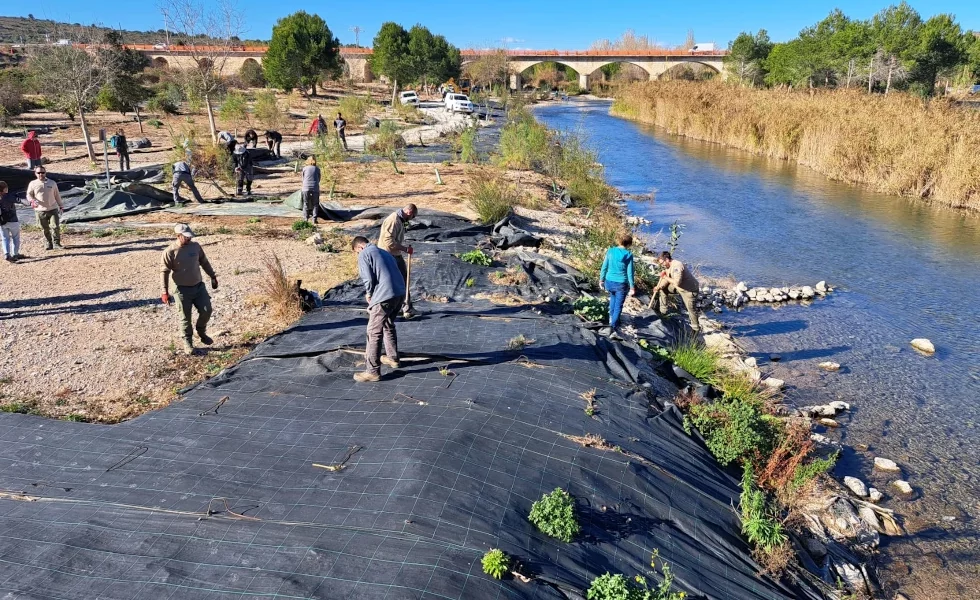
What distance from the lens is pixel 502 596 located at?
3762 mm

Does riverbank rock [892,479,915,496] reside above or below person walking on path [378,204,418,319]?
below

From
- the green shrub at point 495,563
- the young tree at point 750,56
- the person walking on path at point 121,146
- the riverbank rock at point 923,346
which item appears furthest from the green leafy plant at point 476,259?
the young tree at point 750,56

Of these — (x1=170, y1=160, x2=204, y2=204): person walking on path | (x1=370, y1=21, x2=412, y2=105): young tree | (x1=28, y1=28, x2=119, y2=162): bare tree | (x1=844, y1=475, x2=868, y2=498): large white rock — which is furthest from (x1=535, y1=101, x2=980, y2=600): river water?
(x1=370, y1=21, x2=412, y2=105): young tree

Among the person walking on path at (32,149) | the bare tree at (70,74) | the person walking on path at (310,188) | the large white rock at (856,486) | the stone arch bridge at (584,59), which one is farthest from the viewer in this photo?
the stone arch bridge at (584,59)

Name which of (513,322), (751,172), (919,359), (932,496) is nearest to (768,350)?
(919,359)

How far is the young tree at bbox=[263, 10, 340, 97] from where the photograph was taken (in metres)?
45.4

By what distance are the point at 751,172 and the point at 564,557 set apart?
24150 mm

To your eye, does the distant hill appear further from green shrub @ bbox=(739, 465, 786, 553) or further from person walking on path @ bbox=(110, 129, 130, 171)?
green shrub @ bbox=(739, 465, 786, 553)

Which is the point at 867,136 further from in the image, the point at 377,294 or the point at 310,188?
the point at 377,294

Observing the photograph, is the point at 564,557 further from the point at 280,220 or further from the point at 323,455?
the point at 280,220

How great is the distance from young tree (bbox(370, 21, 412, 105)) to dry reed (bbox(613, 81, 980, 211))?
99.9 ft

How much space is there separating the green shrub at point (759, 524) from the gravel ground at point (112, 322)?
5.93 m

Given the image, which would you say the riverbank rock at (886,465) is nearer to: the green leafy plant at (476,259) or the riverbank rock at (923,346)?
the riverbank rock at (923,346)

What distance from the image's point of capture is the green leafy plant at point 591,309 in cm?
922
